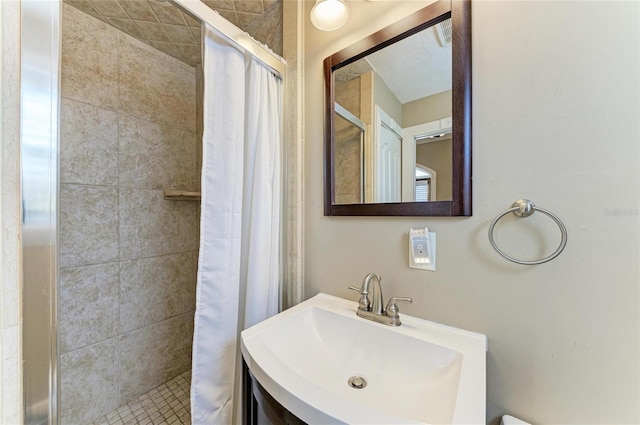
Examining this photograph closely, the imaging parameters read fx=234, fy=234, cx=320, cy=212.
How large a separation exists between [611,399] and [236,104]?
141 centimetres

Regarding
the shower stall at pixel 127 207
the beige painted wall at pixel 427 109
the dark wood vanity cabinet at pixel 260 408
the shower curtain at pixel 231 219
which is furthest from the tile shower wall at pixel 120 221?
the beige painted wall at pixel 427 109

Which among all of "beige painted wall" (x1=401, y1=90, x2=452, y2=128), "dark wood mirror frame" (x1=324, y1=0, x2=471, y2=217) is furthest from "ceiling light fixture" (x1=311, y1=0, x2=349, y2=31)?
"beige painted wall" (x1=401, y1=90, x2=452, y2=128)

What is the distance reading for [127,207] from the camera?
1456mm

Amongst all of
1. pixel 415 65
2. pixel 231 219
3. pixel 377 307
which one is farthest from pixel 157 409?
pixel 415 65

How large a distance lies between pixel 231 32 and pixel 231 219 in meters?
0.73

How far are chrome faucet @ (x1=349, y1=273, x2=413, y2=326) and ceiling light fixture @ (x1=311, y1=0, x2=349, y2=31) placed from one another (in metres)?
1.01

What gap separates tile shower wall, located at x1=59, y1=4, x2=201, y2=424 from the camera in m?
1.26

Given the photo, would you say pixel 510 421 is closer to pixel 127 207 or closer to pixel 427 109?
pixel 427 109

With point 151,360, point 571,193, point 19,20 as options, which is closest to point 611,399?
point 571,193

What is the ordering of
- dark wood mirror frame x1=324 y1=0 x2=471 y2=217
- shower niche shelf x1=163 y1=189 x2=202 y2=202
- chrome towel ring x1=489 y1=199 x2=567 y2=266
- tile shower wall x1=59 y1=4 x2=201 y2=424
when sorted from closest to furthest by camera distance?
1. chrome towel ring x1=489 y1=199 x2=567 y2=266
2. dark wood mirror frame x1=324 y1=0 x2=471 y2=217
3. tile shower wall x1=59 y1=4 x2=201 y2=424
4. shower niche shelf x1=163 y1=189 x2=202 y2=202

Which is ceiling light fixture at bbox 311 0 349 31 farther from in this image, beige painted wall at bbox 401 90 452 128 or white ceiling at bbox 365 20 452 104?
beige painted wall at bbox 401 90 452 128

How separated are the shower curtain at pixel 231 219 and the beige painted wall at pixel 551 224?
0.67 meters

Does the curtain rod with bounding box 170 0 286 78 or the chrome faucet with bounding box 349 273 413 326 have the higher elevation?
the curtain rod with bounding box 170 0 286 78

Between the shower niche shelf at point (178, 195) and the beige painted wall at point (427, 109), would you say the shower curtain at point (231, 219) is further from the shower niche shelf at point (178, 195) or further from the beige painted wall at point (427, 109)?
the shower niche shelf at point (178, 195)
